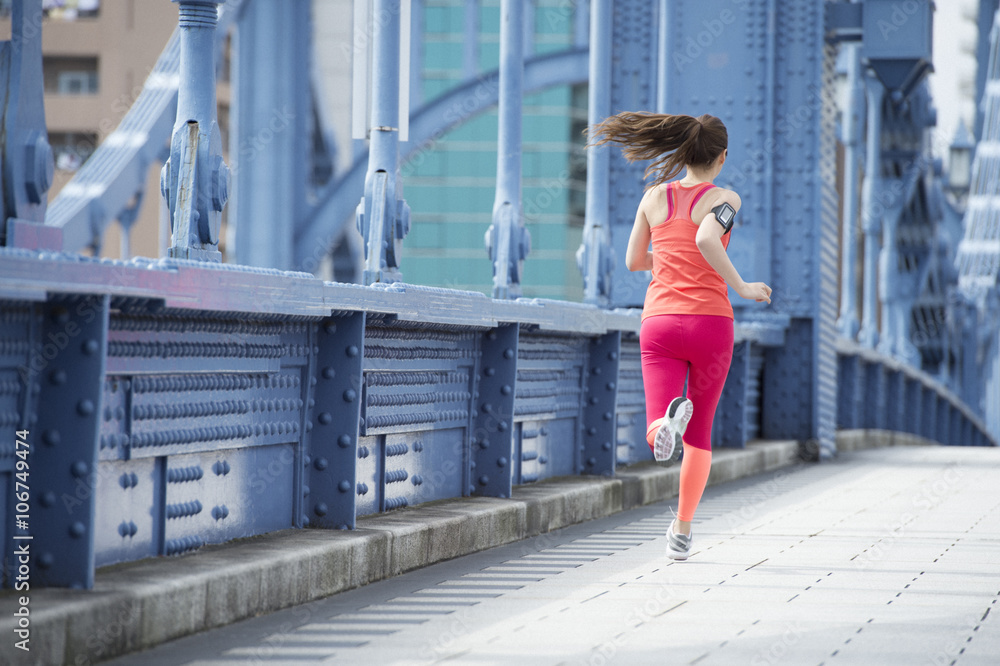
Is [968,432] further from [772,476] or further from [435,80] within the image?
[435,80]

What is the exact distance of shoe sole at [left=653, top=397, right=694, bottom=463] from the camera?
5234 millimetres

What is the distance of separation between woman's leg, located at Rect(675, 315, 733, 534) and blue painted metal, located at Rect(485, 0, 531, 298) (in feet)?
8.56

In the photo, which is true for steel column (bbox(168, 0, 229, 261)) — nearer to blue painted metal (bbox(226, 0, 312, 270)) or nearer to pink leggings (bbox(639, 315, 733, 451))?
pink leggings (bbox(639, 315, 733, 451))

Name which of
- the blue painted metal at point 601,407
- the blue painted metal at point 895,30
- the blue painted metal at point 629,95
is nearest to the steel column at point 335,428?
the blue painted metal at point 601,407

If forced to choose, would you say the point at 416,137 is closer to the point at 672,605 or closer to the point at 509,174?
the point at 509,174

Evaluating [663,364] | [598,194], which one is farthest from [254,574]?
[598,194]

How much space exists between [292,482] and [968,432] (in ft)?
111

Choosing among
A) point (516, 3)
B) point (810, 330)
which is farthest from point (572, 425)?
point (810, 330)

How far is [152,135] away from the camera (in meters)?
28.2

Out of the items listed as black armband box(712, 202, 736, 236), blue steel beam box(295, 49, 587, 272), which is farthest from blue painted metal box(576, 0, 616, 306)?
blue steel beam box(295, 49, 587, 272)

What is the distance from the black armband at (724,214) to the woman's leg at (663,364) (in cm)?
38

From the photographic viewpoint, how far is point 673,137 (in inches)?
223

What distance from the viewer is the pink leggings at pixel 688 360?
5414mm
